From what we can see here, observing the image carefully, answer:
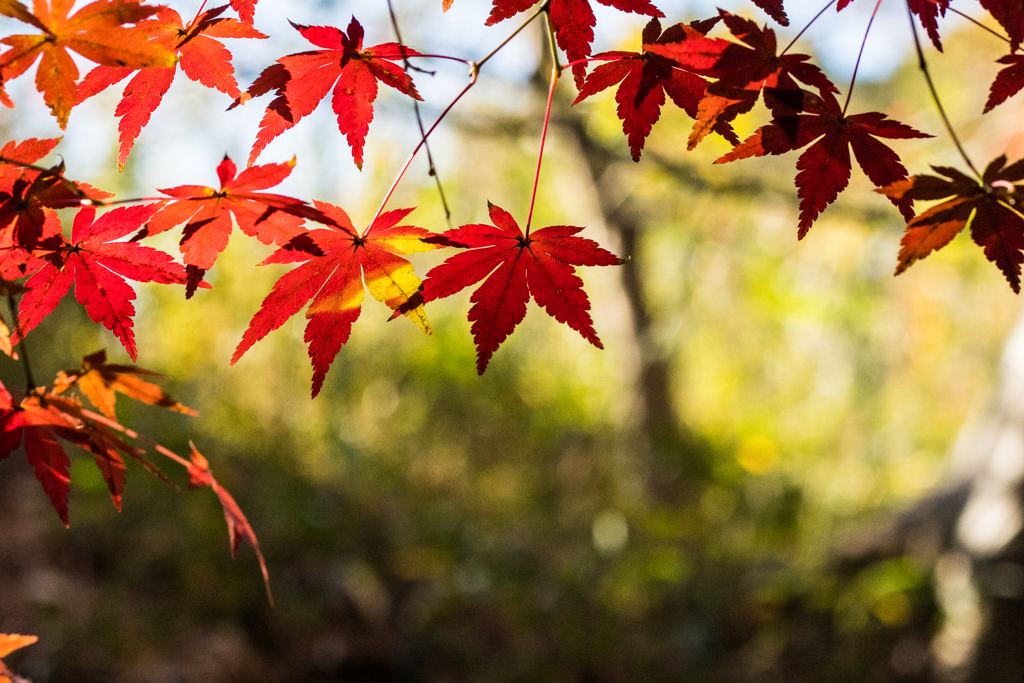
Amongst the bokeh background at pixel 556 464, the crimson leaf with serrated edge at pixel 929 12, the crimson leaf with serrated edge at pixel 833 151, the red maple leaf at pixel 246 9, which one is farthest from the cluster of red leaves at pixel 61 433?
the bokeh background at pixel 556 464

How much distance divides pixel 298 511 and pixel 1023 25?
3.15 meters

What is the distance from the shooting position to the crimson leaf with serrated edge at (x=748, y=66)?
20.6 inches

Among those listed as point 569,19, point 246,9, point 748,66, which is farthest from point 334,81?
point 748,66

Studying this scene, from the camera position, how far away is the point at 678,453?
10.4 feet

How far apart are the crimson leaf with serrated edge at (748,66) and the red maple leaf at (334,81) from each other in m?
0.25

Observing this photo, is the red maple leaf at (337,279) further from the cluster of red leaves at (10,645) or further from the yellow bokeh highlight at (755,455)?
the yellow bokeh highlight at (755,455)

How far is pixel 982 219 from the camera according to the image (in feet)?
1.77

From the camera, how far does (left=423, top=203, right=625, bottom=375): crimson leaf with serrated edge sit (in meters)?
0.59

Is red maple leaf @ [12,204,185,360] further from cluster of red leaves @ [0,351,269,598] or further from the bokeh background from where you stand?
the bokeh background

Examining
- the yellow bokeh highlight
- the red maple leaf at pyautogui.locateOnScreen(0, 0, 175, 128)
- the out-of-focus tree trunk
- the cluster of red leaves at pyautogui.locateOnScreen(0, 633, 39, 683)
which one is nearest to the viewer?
the red maple leaf at pyautogui.locateOnScreen(0, 0, 175, 128)

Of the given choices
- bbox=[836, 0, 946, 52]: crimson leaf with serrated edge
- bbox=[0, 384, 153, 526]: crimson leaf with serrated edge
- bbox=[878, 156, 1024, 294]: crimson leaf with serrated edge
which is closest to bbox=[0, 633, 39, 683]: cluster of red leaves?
bbox=[0, 384, 153, 526]: crimson leaf with serrated edge

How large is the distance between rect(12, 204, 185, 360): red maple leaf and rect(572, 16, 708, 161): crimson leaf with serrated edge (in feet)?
1.47

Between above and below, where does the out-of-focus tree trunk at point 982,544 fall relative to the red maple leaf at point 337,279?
below

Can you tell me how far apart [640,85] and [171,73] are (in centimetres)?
47
